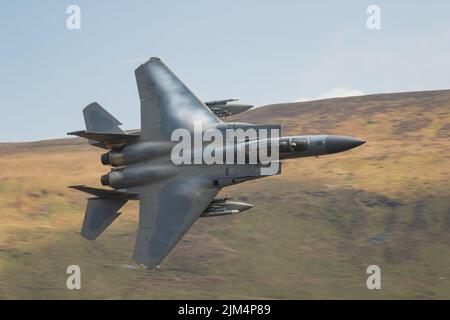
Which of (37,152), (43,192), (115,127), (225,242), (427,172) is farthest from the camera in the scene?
(37,152)

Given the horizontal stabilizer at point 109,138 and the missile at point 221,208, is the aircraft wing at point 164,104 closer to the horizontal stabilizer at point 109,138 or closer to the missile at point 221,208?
the horizontal stabilizer at point 109,138

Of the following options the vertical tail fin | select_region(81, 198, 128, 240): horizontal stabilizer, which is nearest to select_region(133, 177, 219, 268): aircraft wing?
select_region(81, 198, 128, 240): horizontal stabilizer

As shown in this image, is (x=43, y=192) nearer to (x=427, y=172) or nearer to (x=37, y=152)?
(x=37, y=152)

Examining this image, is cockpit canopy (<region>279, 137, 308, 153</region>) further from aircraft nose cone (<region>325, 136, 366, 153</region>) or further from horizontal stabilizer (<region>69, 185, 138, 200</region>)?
horizontal stabilizer (<region>69, 185, 138, 200</region>)

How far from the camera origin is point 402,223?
309 feet

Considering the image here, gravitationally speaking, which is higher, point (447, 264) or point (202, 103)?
point (202, 103)

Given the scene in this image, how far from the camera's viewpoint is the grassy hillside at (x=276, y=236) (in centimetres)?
7688

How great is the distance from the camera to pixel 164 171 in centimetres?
3525

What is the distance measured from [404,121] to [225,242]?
63400mm

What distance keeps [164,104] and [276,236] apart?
172 feet

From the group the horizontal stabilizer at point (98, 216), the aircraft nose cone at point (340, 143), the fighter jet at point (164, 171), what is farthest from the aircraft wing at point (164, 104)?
the aircraft nose cone at point (340, 143)
